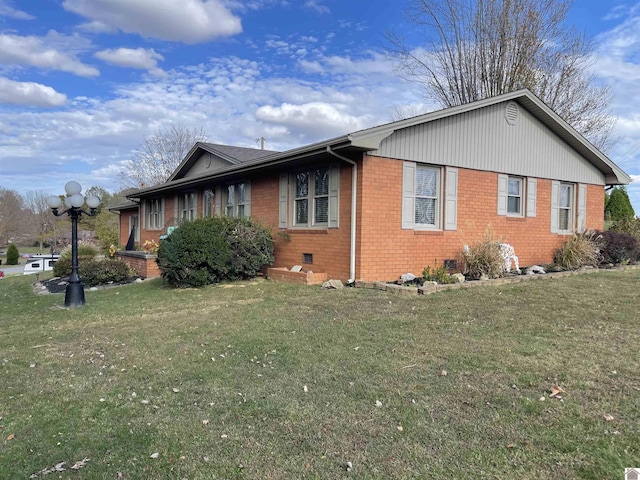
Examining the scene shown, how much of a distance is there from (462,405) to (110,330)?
4870 mm

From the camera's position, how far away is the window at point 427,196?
1009 cm

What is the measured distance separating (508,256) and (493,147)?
2734 millimetres

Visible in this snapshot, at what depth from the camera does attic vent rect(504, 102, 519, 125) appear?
1151 cm

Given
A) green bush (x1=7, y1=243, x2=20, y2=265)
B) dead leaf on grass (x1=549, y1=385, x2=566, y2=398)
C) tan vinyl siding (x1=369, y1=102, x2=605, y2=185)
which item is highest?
tan vinyl siding (x1=369, y1=102, x2=605, y2=185)

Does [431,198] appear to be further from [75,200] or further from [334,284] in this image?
[75,200]

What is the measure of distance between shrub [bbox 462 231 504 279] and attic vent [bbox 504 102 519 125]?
348 centimetres

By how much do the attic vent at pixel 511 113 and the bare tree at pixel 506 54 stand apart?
386 inches

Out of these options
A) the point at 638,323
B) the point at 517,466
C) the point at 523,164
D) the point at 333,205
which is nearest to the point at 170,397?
the point at 517,466

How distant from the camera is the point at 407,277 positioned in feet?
31.1

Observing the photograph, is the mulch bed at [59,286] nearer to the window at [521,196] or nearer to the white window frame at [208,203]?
the white window frame at [208,203]

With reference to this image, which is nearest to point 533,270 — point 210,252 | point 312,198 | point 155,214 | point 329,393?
point 312,198

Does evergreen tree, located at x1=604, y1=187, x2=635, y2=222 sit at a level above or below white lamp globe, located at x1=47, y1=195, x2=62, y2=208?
above

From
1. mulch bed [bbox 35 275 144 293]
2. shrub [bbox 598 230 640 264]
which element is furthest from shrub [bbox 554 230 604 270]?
mulch bed [bbox 35 275 144 293]

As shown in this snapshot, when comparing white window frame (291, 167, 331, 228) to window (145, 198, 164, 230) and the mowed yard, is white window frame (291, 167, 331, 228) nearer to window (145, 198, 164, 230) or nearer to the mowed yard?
the mowed yard
